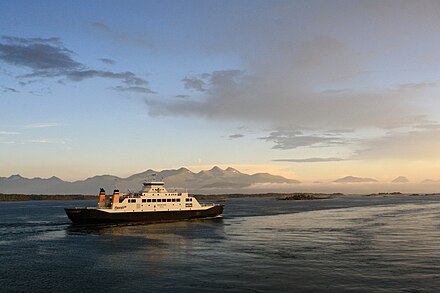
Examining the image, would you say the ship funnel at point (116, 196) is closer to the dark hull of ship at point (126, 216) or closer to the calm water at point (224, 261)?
the dark hull of ship at point (126, 216)

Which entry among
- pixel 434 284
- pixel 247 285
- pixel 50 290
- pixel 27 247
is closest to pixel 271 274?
pixel 247 285

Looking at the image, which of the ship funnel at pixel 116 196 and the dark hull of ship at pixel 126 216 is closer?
the dark hull of ship at pixel 126 216

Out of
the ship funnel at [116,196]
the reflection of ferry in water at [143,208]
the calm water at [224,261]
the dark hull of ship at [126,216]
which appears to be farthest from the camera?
the ship funnel at [116,196]

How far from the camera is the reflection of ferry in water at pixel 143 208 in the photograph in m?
60.0

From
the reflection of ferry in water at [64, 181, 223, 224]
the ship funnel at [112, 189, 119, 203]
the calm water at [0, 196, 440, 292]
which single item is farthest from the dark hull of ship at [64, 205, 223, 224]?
the calm water at [0, 196, 440, 292]

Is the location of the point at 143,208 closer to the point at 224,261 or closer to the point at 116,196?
the point at 116,196

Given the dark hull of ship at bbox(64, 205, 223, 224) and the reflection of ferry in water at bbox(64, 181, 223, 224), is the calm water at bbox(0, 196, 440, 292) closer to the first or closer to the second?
the dark hull of ship at bbox(64, 205, 223, 224)

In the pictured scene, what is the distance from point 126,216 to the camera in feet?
204

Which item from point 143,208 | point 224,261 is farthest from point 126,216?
point 224,261

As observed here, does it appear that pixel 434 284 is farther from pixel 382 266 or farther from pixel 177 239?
pixel 177 239

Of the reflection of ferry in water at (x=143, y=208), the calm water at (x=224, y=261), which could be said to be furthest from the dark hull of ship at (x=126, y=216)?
the calm water at (x=224, y=261)

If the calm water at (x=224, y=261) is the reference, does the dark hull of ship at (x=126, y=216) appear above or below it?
above

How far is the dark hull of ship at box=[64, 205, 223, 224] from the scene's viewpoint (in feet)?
196

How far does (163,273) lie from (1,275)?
36.8ft
